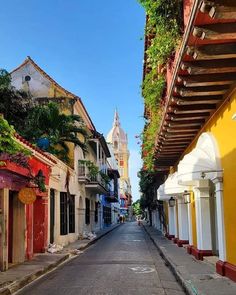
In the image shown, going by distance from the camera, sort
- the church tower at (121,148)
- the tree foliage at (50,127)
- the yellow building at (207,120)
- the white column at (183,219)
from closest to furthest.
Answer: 1. the yellow building at (207,120)
2. the white column at (183,219)
3. the tree foliage at (50,127)
4. the church tower at (121,148)

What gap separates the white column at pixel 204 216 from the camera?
1512 cm

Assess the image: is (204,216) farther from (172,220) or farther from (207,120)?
(172,220)

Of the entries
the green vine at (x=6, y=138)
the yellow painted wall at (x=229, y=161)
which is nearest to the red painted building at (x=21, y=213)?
the green vine at (x=6, y=138)

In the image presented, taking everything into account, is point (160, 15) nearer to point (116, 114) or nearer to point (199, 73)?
point (199, 73)

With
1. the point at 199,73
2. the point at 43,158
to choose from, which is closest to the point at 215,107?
the point at 199,73

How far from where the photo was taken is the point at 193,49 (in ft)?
25.2

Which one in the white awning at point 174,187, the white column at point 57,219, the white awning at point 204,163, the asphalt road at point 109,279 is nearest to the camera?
the asphalt road at point 109,279

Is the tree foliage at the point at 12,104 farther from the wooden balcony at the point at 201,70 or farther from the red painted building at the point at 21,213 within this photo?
the wooden balcony at the point at 201,70

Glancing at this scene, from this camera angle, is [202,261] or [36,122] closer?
[202,261]

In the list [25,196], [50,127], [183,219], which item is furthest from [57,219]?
[25,196]

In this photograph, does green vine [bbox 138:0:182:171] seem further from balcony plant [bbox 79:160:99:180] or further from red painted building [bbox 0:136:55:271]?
balcony plant [bbox 79:160:99:180]

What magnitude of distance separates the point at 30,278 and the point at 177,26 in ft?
24.7

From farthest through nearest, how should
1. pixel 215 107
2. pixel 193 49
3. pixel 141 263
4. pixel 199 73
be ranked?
1. pixel 141 263
2. pixel 215 107
3. pixel 199 73
4. pixel 193 49

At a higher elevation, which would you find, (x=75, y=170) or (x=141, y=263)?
(x=75, y=170)
